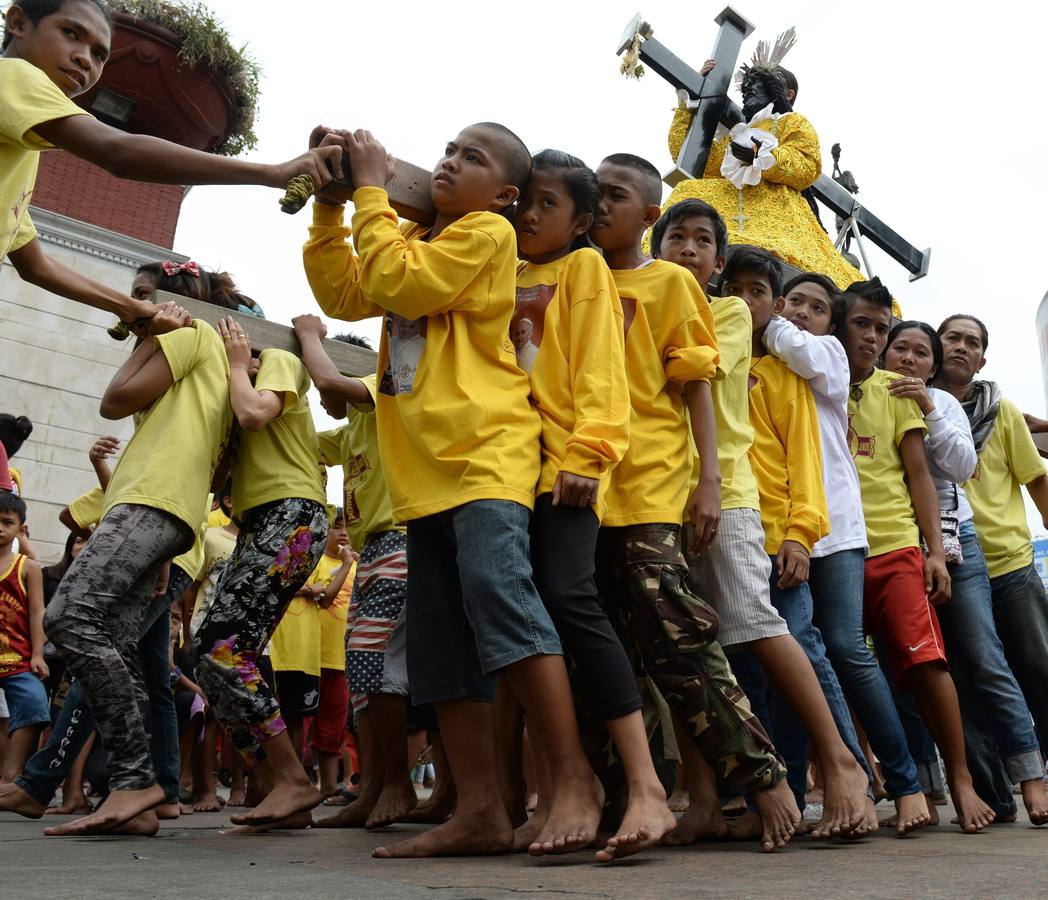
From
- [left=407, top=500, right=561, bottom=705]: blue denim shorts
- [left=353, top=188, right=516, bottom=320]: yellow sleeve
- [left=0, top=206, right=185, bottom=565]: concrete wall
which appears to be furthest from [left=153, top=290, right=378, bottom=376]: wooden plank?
[left=0, top=206, right=185, bottom=565]: concrete wall

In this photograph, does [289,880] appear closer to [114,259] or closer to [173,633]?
[173,633]

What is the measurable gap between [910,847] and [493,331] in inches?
62.0

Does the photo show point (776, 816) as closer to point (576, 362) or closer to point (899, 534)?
point (576, 362)

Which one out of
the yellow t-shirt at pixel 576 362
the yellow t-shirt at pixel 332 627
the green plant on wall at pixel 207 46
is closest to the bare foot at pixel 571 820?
the yellow t-shirt at pixel 576 362

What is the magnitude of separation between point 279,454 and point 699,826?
162 cm

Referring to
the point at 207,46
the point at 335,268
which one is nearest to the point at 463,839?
the point at 335,268

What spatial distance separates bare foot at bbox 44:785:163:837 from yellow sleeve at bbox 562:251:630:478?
1.42 metres

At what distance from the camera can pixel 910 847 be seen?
2570 millimetres

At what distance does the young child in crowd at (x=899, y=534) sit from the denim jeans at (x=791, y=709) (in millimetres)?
321

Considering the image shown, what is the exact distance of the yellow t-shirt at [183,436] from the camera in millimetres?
3051

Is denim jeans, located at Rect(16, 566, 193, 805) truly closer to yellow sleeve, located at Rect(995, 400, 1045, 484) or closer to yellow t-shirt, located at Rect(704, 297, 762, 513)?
yellow t-shirt, located at Rect(704, 297, 762, 513)

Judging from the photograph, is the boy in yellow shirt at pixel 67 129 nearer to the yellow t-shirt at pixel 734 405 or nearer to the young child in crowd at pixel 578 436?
the young child in crowd at pixel 578 436

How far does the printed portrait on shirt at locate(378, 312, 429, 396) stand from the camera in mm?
2619

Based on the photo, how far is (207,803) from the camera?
5.03 metres
